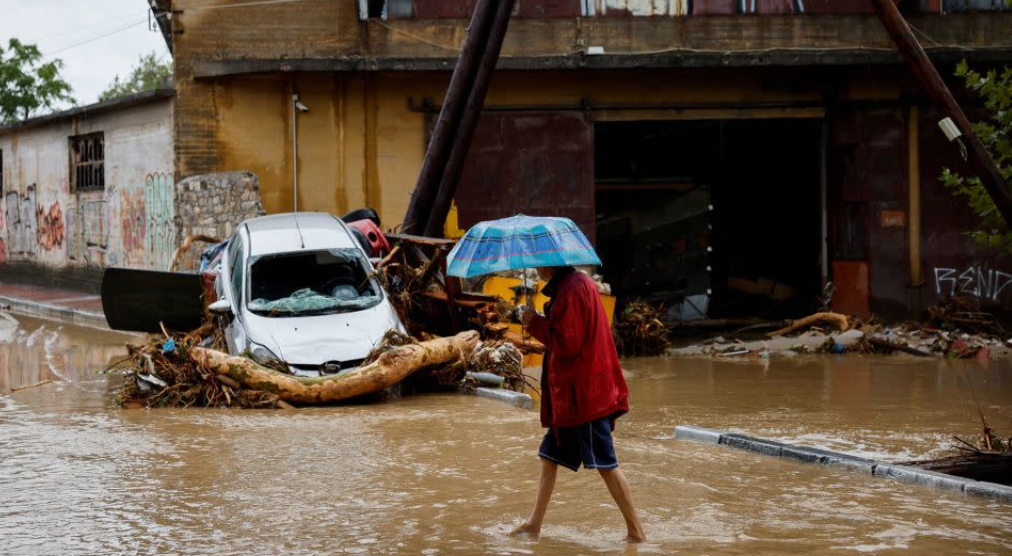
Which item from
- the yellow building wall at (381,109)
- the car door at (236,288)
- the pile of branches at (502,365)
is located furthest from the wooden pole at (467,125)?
the pile of branches at (502,365)

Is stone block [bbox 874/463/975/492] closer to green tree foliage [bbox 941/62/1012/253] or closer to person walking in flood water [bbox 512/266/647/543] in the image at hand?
person walking in flood water [bbox 512/266/647/543]

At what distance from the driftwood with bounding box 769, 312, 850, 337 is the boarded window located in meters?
14.9

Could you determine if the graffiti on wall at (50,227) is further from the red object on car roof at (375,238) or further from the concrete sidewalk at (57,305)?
the red object on car roof at (375,238)

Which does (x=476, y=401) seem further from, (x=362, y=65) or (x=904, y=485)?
(x=362, y=65)

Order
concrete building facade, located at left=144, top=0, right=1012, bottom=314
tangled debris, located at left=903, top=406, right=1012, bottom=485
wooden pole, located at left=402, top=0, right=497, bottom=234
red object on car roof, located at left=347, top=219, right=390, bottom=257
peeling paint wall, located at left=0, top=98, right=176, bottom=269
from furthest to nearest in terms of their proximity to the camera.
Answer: peeling paint wall, located at left=0, top=98, right=176, bottom=269
concrete building facade, located at left=144, top=0, right=1012, bottom=314
wooden pole, located at left=402, top=0, right=497, bottom=234
red object on car roof, located at left=347, top=219, right=390, bottom=257
tangled debris, located at left=903, top=406, right=1012, bottom=485

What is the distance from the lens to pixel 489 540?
6.69 meters

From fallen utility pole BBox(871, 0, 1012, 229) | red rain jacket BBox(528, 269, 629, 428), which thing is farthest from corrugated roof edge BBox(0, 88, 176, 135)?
red rain jacket BBox(528, 269, 629, 428)

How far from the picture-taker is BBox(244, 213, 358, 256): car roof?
43.9ft

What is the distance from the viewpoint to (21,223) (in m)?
31.6

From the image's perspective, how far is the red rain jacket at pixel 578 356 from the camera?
6594 millimetres

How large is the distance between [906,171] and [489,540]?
54.5 feet

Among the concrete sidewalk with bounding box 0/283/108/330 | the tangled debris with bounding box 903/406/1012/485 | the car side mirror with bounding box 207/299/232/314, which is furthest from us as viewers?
the concrete sidewalk with bounding box 0/283/108/330

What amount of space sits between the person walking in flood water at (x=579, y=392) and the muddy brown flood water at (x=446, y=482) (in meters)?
0.30

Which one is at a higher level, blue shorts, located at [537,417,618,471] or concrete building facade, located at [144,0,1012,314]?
concrete building facade, located at [144,0,1012,314]
